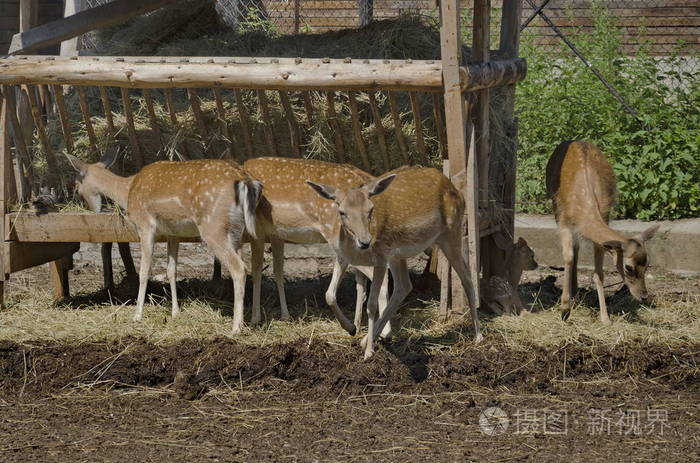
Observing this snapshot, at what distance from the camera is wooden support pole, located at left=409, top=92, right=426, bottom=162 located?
25.3 feet

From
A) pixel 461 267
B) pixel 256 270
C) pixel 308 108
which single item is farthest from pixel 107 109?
pixel 461 267

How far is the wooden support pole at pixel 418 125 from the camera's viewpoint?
773 centimetres

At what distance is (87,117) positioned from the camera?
329 inches

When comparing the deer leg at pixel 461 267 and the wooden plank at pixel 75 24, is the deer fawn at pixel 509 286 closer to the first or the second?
the deer leg at pixel 461 267

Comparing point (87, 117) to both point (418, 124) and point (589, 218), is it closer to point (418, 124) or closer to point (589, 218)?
point (418, 124)

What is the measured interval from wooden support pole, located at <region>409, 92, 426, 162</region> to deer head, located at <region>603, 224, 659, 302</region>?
1.51 m

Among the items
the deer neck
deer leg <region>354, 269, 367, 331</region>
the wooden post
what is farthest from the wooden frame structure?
deer leg <region>354, 269, 367, 331</region>

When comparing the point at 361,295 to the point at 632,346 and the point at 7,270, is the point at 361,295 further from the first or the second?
the point at 7,270

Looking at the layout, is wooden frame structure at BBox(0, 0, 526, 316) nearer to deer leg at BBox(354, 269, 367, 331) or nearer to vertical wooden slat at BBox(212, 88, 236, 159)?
vertical wooden slat at BBox(212, 88, 236, 159)

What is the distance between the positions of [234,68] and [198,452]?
302 centimetres

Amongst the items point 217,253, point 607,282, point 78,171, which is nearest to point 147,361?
point 217,253

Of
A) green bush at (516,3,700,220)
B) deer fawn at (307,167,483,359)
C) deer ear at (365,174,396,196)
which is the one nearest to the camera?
deer ear at (365,174,396,196)

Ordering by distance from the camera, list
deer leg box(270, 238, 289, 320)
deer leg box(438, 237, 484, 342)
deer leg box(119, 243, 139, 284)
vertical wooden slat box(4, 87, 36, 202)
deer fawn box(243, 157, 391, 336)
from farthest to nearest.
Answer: deer leg box(119, 243, 139, 284), vertical wooden slat box(4, 87, 36, 202), deer leg box(270, 238, 289, 320), deer fawn box(243, 157, 391, 336), deer leg box(438, 237, 484, 342)

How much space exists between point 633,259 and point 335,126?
7.92ft
